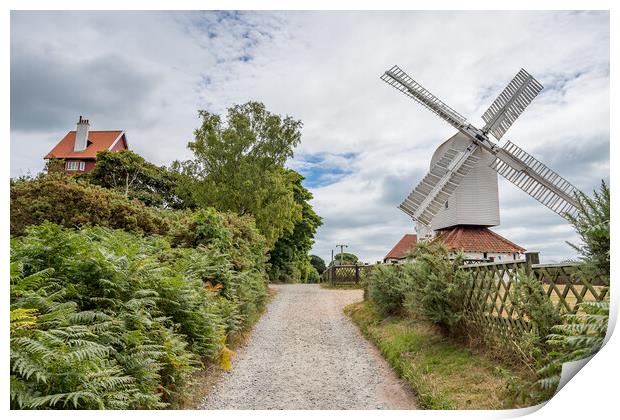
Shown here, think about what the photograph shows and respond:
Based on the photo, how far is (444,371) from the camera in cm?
509

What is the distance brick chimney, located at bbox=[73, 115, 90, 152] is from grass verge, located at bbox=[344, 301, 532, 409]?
4.06 metres

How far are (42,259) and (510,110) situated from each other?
12899 millimetres

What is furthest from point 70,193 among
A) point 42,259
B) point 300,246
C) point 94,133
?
point 300,246

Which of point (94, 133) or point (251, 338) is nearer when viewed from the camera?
point (94, 133)

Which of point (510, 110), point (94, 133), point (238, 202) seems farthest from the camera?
point (238, 202)

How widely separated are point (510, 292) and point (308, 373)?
2.53m

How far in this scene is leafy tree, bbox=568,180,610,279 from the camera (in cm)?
344

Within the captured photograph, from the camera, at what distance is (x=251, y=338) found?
8.26 m

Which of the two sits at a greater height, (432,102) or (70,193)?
(432,102)

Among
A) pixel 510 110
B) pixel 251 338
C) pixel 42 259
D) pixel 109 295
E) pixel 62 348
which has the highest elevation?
pixel 510 110

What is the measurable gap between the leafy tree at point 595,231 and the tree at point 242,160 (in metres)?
11.0

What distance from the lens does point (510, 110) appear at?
13.4 metres
